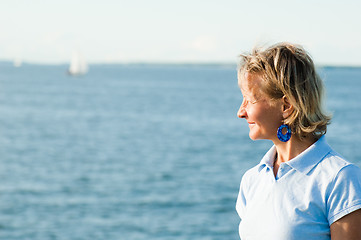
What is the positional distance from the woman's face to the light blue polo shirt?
146mm

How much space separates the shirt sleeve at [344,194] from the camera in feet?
6.57

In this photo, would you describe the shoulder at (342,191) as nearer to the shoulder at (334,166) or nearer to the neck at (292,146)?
the shoulder at (334,166)

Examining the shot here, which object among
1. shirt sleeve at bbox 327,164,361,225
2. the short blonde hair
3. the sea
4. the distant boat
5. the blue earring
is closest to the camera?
shirt sleeve at bbox 327,164,361,225

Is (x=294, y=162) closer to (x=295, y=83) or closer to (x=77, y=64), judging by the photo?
(x=295, y=83)

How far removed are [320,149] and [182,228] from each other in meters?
15.4

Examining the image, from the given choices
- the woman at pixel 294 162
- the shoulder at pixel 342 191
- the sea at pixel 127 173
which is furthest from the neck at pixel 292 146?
the sea at pixel 127 173

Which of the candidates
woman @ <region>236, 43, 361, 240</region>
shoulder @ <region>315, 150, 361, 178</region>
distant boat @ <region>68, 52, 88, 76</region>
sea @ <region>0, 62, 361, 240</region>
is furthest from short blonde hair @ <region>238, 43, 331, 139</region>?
distant boat @ <region>68, 52, 88, 76</region>

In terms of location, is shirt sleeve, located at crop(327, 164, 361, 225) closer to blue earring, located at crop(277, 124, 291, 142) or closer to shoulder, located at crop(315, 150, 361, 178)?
shoulder, located at crop(315, 150, 361, 178)

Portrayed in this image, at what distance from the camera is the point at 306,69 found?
2135 mm

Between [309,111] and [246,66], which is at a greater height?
[246,66]

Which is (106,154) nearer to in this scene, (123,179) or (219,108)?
(123,179)

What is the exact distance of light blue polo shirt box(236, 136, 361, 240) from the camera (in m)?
2.03

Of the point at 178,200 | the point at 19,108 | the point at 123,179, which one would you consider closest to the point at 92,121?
the point at 19,108

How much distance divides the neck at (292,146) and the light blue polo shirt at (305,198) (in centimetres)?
4
